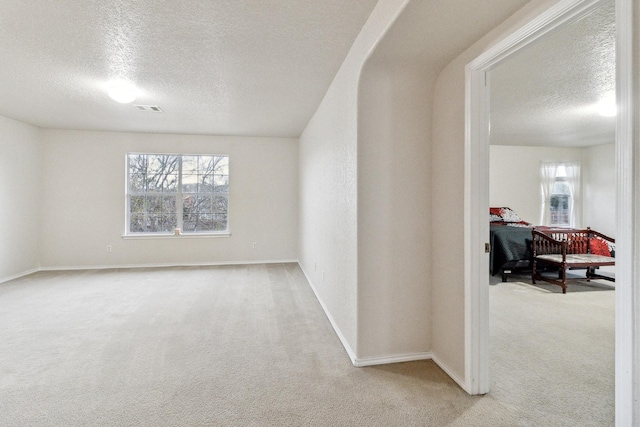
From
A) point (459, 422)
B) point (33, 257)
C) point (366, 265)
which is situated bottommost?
point (459, 422)

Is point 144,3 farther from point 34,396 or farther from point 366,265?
point 34,396

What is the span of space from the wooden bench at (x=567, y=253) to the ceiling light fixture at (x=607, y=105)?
181 centimetres

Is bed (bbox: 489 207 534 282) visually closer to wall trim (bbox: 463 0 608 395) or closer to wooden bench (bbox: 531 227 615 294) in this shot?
wooden bench (bbox: 531 227 615 294)

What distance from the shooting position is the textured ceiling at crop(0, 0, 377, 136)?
6.78 feet

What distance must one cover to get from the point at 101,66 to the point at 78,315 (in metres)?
2.51

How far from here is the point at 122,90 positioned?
135 inches

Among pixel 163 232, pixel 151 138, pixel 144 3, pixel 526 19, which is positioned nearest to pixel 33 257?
pixel 163 232

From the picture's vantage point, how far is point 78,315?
3.31 m

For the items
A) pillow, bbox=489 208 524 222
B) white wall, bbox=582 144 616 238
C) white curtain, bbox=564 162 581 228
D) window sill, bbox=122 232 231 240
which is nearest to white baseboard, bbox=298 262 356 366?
window sill, bbox=122 232 231 240

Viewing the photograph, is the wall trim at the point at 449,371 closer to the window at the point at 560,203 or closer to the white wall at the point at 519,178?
the white wall at the point at 519,178

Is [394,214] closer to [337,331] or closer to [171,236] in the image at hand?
[337,331]

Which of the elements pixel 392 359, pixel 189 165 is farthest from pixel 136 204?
pixel 392 359

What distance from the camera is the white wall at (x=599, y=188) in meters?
6.91

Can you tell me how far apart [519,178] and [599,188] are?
1760 mm
